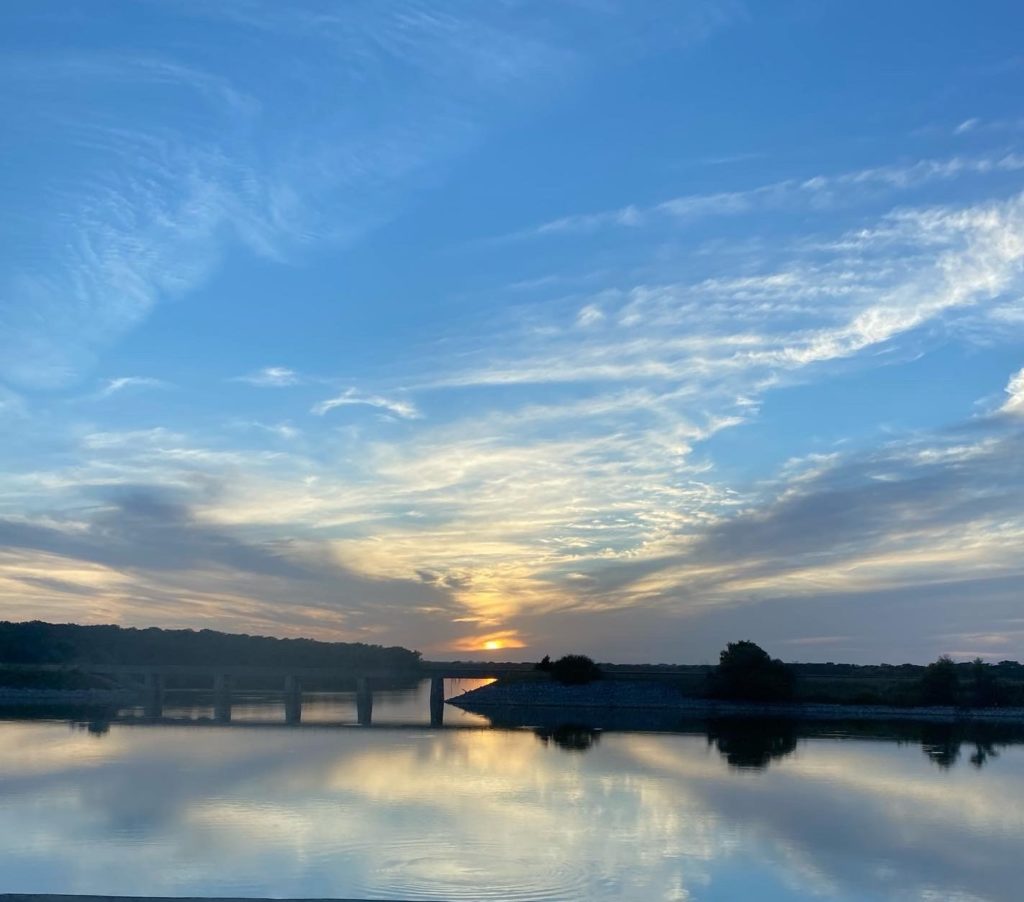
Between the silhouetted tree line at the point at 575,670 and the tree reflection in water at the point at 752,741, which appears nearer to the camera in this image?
the tree reflection in water at the point at 752,741

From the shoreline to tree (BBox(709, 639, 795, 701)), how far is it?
1.24 meters

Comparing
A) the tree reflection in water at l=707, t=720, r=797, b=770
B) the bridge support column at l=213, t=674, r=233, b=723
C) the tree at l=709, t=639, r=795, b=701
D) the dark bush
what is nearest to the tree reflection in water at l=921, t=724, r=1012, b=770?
the tree reflection in water at l=707, t=720, r=797, b=770

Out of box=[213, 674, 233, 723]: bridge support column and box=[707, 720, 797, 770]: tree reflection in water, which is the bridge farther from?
box=[707, 720, 797, 770]: tree reflection in water

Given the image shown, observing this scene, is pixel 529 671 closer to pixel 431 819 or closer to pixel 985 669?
pixel 985 669

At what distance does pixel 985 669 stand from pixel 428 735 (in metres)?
60.2

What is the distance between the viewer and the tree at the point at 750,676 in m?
97.9

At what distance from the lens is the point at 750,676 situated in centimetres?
9856

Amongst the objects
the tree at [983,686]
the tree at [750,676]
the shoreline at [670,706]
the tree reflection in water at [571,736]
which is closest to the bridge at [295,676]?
the shoreline at [670,706]

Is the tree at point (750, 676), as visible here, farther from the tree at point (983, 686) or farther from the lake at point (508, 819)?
the lake at point (508, 819)

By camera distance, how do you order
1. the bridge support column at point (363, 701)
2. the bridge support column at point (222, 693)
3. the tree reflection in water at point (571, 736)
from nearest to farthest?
the tree reflection in water at point (571, 736), the bridge support column at point (363, 701), the bridge support column at point (222, 693)

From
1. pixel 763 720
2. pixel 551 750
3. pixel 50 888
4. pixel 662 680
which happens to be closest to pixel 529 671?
pixel 662 680

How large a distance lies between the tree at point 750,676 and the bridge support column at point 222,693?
148 ft

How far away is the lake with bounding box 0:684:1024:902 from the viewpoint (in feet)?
68.1

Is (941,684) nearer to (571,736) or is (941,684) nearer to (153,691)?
(571,736)
